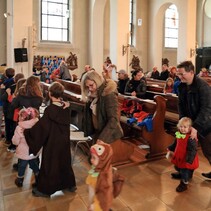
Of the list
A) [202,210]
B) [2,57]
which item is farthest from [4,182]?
[2,57]

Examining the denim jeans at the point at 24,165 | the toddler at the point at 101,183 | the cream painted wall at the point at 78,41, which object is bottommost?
the denim jeans at the point at 24,165

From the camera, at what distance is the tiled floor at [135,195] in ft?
10.6

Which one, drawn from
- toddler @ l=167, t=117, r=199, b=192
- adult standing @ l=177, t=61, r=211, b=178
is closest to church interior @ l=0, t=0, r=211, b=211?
toddler @ l=167, t=117, r=199, b=192

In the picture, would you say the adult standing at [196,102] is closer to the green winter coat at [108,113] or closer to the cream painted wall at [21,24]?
the green winter coat at [108,113]

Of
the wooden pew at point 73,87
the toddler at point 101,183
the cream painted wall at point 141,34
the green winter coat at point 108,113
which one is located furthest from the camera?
the cream painted wall at point 141,34

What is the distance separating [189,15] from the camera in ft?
39.6

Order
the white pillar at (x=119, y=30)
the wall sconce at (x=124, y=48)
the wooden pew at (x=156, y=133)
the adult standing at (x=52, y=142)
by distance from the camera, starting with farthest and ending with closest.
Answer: the wall sconce at (x=124, y=48) → the white pillar at (x=119, y=30) → the wooden pew at (x=156, y=133) → the adult standing at (x=52, y=142)

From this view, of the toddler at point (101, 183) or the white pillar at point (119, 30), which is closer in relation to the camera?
the toddler at point (101, 183)

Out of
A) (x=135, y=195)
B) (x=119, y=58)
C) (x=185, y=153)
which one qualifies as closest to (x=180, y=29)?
(x=119, y=58)

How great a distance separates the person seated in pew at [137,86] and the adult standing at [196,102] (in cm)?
246

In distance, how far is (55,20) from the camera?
575 inches

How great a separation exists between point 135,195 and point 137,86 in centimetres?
319

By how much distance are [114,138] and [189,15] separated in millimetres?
10553

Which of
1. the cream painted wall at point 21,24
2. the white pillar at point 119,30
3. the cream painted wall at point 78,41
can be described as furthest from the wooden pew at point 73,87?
the cream painted wall at point 78,41
